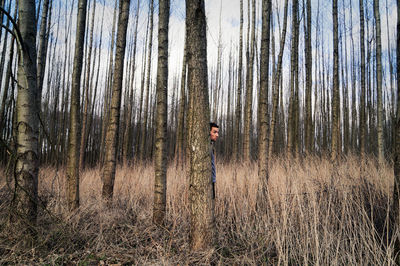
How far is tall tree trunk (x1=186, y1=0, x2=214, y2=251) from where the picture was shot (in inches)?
70.3

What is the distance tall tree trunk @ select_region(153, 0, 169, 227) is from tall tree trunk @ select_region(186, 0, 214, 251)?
0.94m

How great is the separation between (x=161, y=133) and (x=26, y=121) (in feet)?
4.19

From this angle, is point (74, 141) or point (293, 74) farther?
point (293, 74)

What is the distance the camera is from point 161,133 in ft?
8.95

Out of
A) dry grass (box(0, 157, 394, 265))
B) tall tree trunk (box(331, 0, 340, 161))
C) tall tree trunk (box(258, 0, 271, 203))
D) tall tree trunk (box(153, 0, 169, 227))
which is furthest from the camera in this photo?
tall tree trunk (box(331, 0, 340, 161))

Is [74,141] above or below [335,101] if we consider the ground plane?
below

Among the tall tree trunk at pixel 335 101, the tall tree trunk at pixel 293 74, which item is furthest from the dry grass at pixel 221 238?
the tall tree trunk at pixel 293 74

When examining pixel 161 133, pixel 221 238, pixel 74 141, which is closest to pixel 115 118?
pixel 74 141

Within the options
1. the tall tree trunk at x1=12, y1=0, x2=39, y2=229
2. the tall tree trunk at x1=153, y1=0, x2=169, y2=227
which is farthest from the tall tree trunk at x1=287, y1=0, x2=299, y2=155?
the tall tree trunk at x1=12, y1=0, x2=39, y2=229

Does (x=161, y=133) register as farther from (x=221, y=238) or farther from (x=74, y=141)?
(x=221, y=238)

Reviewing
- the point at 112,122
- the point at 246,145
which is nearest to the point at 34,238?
the point at 112,122

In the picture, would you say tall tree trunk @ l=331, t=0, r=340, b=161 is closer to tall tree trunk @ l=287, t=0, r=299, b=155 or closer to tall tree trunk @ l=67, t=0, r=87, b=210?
tall tree trunk @ l=287, t=0, r=299, b=155

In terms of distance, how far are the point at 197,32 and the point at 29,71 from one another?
1.34 m

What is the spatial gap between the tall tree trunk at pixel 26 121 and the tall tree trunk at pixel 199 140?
1239mm
